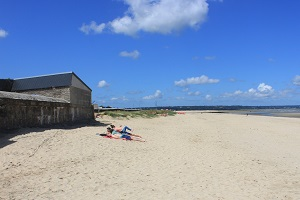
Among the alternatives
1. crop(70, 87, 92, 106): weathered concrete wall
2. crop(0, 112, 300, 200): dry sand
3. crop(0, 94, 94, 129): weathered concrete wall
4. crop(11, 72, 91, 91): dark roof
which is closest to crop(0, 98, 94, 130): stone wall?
crop(0, 94, 94, 129): weathered concrete wall

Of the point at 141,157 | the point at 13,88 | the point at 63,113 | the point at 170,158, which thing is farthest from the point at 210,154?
the point at 13,88

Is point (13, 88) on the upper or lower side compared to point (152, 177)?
upper

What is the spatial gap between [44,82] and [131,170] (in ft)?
45.7

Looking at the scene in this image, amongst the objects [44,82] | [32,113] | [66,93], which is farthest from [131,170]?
[44,82]

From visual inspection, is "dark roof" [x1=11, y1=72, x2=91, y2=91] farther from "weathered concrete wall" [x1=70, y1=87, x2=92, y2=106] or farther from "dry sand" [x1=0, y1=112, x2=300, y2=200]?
"dry sand" [x1=0, y1=112, x2=300, y2=200]

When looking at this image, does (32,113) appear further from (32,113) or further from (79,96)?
(79,96)

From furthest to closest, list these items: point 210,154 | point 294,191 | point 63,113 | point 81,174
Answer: point 63,113 < point 210,154 < point 81,174 < point 294,191

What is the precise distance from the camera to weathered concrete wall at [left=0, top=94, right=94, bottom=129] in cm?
1220

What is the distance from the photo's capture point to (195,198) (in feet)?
22.7

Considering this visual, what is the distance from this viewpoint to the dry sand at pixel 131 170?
7.11m

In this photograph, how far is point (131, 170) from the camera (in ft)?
29.6

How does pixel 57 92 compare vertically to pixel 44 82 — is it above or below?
below

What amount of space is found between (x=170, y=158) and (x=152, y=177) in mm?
2660

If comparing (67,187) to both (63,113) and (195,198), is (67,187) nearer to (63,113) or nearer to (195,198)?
(195,198)
